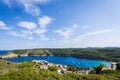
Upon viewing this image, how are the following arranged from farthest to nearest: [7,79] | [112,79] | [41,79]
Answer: [112,79] < [41,79] < [7,79]

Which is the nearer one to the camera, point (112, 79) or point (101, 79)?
point (101, 79)

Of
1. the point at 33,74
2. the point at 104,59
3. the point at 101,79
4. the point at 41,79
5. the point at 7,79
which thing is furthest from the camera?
the point at 104,59

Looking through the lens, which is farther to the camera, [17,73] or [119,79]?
[119,79]

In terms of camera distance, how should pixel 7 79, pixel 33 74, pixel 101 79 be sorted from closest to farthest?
pixel 7 79 → pixel 33 74 → pixel 101 79

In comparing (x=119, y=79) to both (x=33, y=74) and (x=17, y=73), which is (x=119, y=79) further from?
(x=17, y=73)

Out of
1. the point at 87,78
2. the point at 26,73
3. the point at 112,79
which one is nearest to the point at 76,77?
the point at 87,78

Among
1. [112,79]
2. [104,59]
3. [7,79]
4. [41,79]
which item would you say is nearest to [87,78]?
[112,79]

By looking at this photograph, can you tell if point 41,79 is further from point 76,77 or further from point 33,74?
point 76,77

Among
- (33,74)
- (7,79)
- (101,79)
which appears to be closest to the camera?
(7,79)
